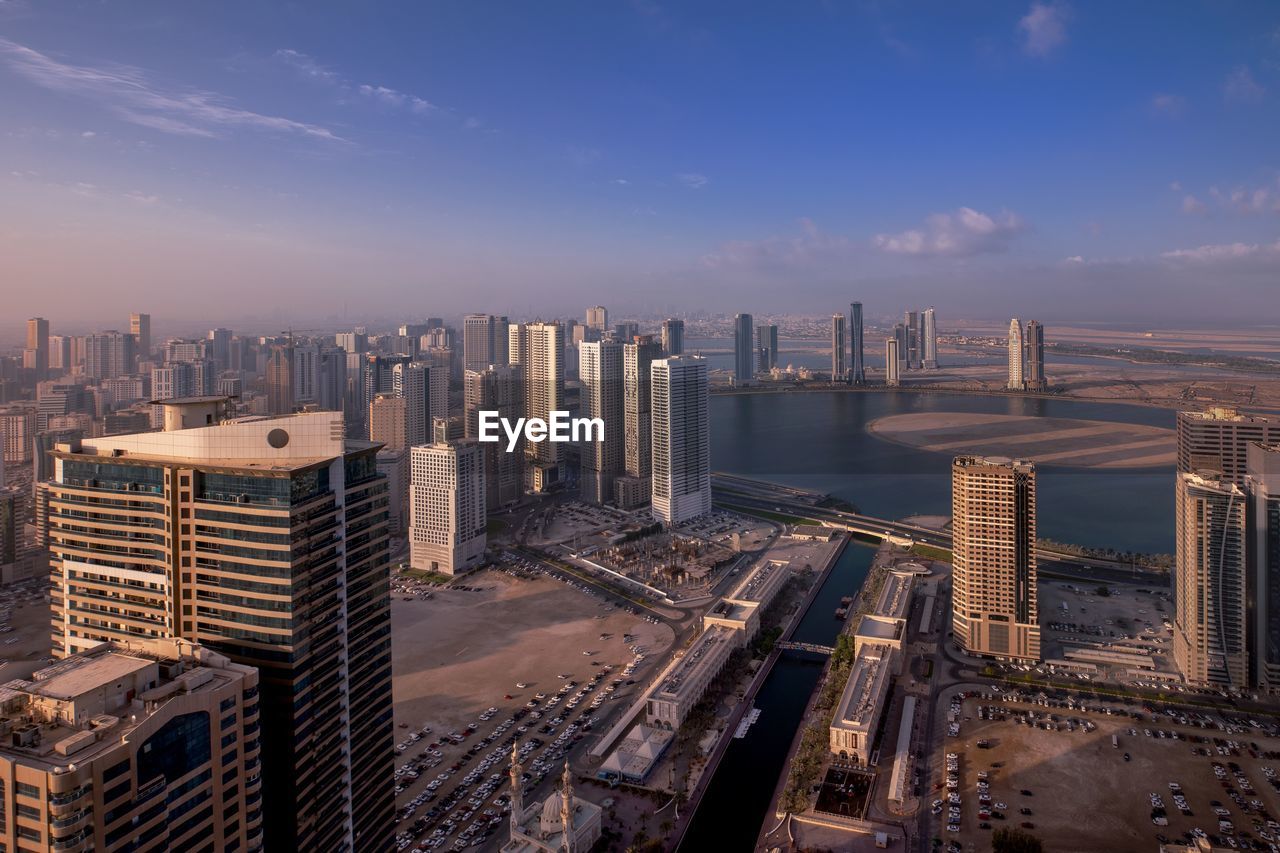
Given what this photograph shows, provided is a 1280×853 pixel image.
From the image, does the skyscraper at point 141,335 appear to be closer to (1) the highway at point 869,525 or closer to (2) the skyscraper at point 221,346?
(2) the skyscraper at point 221,346

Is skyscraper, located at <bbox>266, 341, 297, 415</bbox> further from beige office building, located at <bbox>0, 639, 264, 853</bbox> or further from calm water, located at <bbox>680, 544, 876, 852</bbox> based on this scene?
beige office building, located at <bbox>0, 639, 264, 853</bbox>

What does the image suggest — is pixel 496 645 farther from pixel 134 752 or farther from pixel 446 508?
pixel 134 752

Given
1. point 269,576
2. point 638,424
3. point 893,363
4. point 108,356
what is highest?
point 893,363

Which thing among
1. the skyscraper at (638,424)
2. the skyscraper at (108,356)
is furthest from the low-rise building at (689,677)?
the skyscraper at (108,356)

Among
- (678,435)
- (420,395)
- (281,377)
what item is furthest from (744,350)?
(678,435)

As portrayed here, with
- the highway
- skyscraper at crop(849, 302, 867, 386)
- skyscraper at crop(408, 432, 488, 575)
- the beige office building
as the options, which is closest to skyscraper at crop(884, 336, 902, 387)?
skyscraper at crop(849, 302, 867, 386)

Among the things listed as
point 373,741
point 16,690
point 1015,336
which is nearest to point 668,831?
point 373,741
